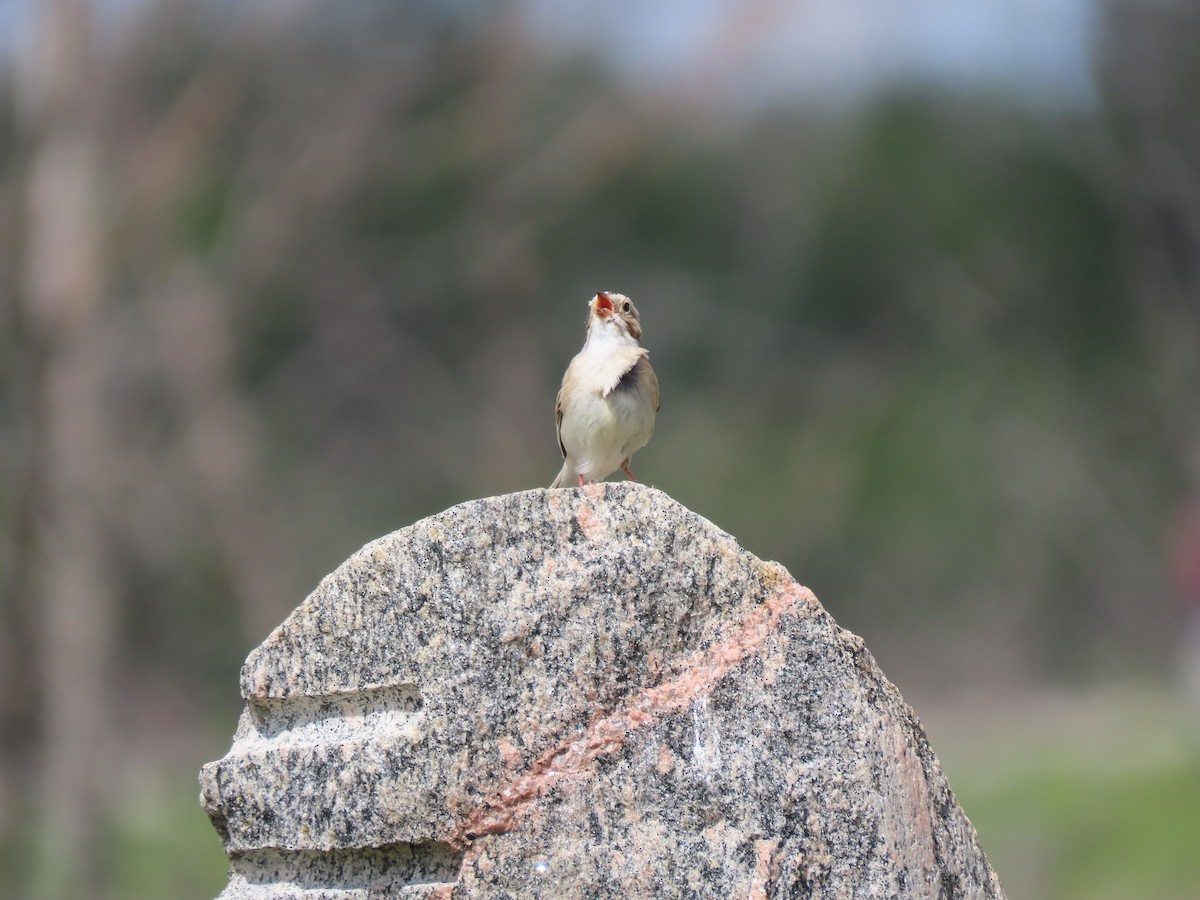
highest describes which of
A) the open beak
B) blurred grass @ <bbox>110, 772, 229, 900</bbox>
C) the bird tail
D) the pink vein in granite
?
blurred grass @ <bbox>110, 772, 229, 900</bbox>

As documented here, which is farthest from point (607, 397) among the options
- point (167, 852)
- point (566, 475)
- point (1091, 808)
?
point (167, 852)

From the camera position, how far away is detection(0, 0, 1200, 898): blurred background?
11711 millimetres

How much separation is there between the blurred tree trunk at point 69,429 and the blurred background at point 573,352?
30 mm

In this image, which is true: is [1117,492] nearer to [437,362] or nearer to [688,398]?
[688,398]

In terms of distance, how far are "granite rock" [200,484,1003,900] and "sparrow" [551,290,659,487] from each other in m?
1.49

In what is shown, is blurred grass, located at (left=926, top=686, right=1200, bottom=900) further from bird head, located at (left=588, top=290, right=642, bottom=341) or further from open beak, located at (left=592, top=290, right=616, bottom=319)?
open beak, located at (left=592, top=290, right=616, bottom=319)

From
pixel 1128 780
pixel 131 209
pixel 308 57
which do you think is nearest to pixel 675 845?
pixel 131 209

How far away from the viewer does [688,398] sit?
2328 centimetres

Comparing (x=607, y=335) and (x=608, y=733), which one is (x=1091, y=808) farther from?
(x=608, y=733)

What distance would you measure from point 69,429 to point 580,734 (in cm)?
977

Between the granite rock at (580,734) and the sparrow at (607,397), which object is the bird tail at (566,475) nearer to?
the sparrow at (607,397)

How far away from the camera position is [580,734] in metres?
2.49

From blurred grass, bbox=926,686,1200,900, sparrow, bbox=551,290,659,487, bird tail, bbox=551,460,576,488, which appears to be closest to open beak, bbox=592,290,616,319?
sparrow, bbox=551,290,659,487

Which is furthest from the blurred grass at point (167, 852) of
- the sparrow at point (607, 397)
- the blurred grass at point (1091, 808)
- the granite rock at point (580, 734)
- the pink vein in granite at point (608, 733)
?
the pink vein in granite at point (608, 733)
